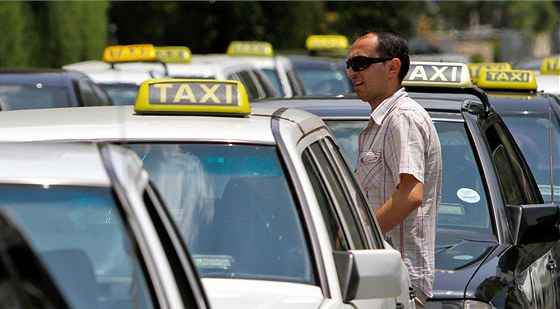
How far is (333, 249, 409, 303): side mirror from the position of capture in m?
4.04

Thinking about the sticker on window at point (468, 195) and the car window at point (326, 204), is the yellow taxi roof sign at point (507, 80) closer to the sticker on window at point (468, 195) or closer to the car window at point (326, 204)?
the sticker on window at point (468, 195)

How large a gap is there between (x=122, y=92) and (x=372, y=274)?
8.90m

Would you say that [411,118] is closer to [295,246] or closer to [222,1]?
[295,246]

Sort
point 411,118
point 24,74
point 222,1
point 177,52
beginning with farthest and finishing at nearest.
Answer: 1. point 222,1
2. point 177,52
3. point 24,74
4. point 411,118

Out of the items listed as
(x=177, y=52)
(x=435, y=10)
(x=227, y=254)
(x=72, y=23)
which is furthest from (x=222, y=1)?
(x=435, y=10)

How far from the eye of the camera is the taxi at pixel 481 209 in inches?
237

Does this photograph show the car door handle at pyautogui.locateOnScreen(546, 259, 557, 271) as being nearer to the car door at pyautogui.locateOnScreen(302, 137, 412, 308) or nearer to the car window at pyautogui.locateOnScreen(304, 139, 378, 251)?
the car door at pyautogui.locateOnScreen(302, 137, 412, 308)

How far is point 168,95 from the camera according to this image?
4938 millimetres

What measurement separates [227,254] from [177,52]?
11477 millimetres

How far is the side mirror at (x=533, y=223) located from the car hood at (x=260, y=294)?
2414 millimetres

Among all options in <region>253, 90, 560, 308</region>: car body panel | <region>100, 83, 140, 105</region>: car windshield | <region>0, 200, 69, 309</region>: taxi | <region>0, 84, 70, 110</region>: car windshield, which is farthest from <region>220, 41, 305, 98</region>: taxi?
<region>0, 200, 69, 309</region>: taxi

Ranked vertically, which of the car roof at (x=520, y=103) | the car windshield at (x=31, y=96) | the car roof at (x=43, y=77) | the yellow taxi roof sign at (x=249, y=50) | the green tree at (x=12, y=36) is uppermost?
the car roof at (x=520, y=103)

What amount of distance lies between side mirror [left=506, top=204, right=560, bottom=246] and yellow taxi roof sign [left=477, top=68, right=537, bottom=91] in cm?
268

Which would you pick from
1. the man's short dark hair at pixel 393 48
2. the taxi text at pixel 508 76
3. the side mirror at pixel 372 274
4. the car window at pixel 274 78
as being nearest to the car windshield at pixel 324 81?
the car window at pixel 274 78
